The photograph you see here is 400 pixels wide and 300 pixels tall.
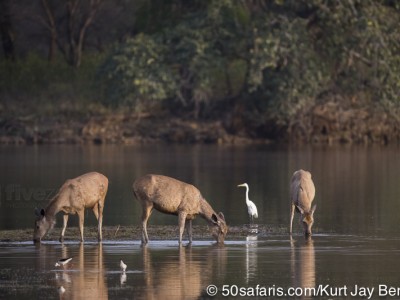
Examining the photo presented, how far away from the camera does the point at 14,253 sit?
64.2 feet

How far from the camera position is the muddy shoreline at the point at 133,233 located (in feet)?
71.1

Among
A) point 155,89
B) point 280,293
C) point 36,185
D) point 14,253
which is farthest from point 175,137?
point 280,293

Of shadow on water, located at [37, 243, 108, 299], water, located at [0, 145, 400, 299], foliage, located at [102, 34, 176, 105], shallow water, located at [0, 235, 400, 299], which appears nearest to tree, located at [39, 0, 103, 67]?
foliage, located at [102, 34, 176, 105]

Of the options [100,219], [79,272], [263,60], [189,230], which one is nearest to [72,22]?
[263,60]

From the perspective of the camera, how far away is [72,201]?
70.1 feet

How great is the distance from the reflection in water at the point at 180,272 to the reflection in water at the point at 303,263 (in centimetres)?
107

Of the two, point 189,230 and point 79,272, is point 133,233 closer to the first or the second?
point 189,230

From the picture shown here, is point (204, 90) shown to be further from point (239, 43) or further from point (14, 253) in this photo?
point (14, 253)

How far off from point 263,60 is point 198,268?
32807 millimetres

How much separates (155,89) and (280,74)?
5.26 meters

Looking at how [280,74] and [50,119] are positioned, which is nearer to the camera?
[280,74]

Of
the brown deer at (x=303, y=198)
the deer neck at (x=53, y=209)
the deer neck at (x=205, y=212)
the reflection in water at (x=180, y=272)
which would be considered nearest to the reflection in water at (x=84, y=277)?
the reflection in water at (x=180, y=272)

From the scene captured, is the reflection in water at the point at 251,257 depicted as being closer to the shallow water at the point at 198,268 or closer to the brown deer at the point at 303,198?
the shallow water at the point at 198,268

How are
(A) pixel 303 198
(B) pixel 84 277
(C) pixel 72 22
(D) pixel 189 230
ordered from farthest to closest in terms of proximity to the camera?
(C) pixel 72 22, (A) pixel 303 198, (D) pixel 189 230, (B) pixel 84 277
